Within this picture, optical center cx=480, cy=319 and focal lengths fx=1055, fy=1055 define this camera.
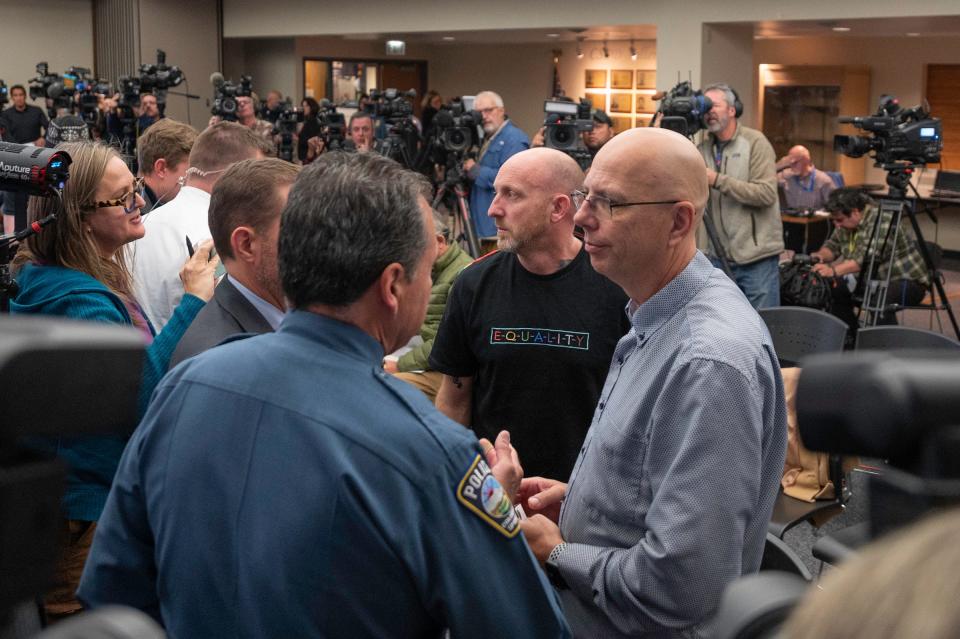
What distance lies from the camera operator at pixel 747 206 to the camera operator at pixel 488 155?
1.71m

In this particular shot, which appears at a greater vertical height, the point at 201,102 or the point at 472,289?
the point at 201,102

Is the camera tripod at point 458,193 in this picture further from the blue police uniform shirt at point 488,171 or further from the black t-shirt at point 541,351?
the black t-shirt at point 541,351

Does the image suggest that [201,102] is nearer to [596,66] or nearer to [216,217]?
[596,66]

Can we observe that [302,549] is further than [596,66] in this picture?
No

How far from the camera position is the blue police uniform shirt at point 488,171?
23.0 ft

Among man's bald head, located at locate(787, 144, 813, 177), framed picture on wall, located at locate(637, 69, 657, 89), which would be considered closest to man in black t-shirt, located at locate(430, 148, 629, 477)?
man's bald head, located at locate(787, 144, 813, 177)

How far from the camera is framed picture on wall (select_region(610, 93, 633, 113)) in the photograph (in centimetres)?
1519

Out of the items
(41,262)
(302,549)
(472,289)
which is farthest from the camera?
(472,289)

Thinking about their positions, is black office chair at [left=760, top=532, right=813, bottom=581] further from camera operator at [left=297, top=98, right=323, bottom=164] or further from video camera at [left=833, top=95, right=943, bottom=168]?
camera operator at [left=297, top=98, right=323, bottom=164]

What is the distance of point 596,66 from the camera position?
51.1 feet

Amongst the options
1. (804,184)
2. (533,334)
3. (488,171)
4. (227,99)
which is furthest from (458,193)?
(533,334)

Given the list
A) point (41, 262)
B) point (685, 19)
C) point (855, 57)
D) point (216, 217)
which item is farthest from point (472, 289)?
point (855, 57)

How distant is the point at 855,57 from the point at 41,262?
42.1 feet

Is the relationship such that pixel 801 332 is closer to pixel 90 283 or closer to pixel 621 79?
pixel 90 283
